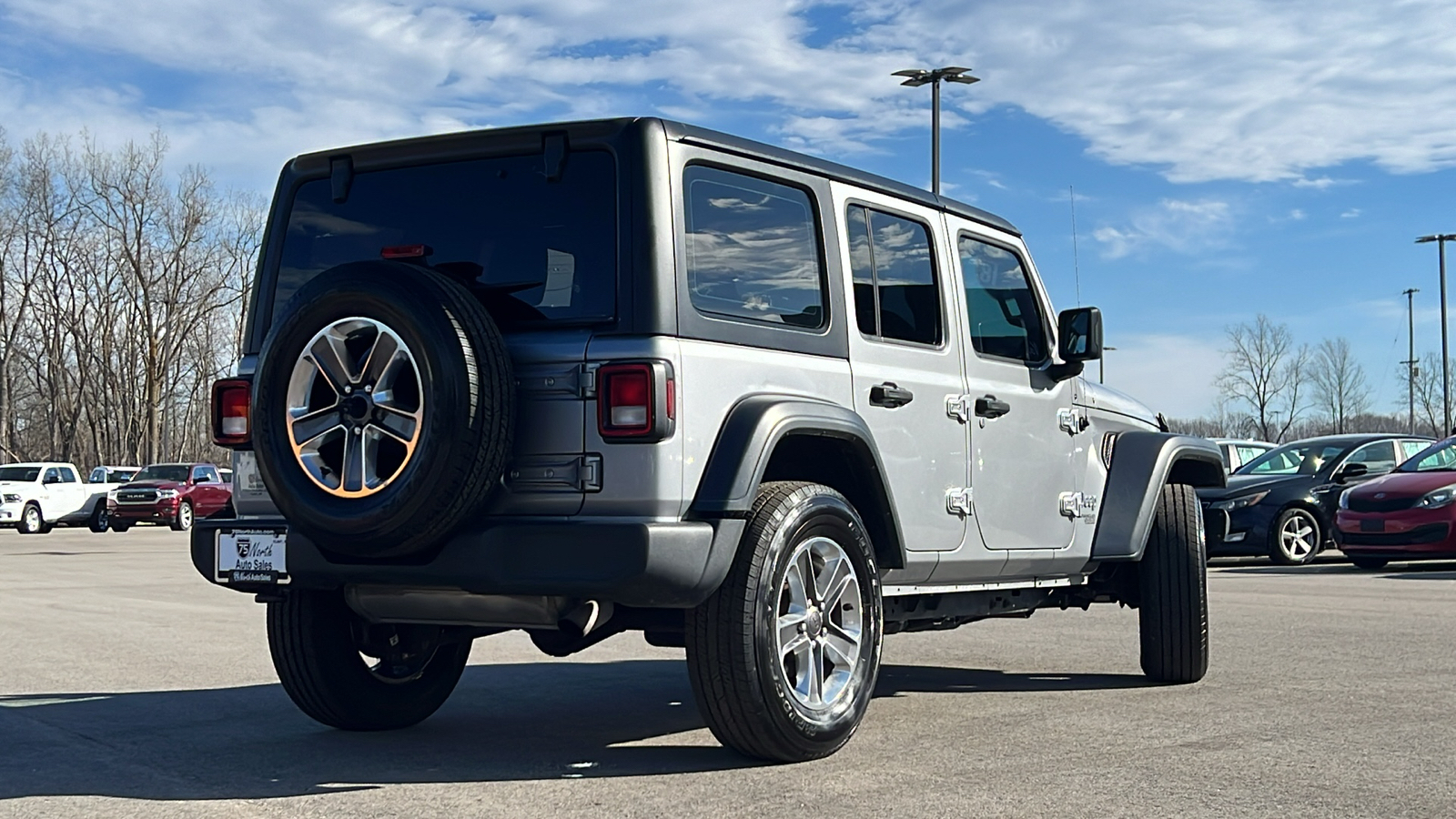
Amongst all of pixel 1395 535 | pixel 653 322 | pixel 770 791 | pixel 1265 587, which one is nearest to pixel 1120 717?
pixel 770 791

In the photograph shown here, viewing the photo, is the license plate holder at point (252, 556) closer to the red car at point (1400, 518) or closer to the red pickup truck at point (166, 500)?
the red car at point (1400, 518)

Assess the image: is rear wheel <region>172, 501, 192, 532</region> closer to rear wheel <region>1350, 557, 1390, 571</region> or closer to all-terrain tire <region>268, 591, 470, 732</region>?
rear wheel <region>1350, 557, 1390, 571</region>

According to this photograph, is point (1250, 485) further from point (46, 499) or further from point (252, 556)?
point (46, 499)

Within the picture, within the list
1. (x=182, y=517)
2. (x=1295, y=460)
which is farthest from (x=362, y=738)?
(x=182, y=517)

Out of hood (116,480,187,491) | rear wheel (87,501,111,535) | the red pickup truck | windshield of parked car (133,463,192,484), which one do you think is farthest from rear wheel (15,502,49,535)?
windshield of parked car (133,463,192,484)

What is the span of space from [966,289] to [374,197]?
2.59m

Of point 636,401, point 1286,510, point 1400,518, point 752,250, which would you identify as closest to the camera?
point 636,401

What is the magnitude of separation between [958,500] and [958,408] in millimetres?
383

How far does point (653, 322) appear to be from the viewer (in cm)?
501

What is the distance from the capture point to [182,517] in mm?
37562

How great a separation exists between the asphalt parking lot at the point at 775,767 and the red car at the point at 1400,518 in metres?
5.88

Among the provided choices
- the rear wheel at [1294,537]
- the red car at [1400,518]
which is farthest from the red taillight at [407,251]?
the rear wheel at [1294,537]

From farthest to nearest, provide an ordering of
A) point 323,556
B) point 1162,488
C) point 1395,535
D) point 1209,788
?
point 1395,535, point 1162,488, point 323,556, point 1209,788

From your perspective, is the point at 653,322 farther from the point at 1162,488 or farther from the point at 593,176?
the point at 1162,488
